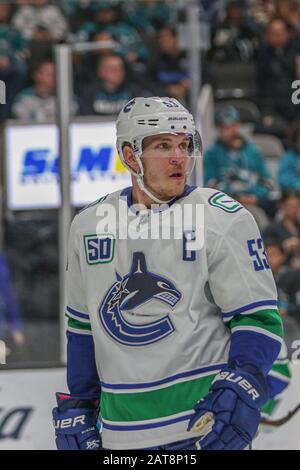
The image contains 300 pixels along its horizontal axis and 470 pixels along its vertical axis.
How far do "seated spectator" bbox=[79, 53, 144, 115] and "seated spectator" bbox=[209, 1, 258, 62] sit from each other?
550mm

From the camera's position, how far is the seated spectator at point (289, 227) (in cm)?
346

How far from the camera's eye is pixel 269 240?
3.35 m

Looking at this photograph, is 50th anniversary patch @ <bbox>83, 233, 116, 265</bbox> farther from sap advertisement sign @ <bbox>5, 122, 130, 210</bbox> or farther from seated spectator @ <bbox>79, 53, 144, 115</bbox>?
seated spectator @ <bbox>79, 53, 144, 115</bbox>

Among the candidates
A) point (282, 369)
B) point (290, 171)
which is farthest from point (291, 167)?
point (282, 369)

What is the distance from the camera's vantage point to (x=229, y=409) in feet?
6.78

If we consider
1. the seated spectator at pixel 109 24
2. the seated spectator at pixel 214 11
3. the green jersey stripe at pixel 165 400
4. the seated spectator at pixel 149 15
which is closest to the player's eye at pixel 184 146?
the green jersey stripe at pixel 165 400

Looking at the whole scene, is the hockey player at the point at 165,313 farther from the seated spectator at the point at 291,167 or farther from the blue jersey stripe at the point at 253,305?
the seated spectator at the point at 291,167

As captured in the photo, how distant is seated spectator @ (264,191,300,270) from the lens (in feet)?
11.3

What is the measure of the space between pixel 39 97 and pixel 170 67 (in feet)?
2.13

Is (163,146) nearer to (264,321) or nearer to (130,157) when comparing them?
(130,157)

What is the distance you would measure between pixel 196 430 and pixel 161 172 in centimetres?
53

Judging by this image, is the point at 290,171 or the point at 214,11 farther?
the point at 214,11

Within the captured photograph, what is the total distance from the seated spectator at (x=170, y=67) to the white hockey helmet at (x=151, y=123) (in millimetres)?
2428

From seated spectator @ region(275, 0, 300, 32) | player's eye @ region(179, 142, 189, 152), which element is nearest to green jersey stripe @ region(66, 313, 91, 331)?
player's eye @ region(179, 142, 189, 152)
